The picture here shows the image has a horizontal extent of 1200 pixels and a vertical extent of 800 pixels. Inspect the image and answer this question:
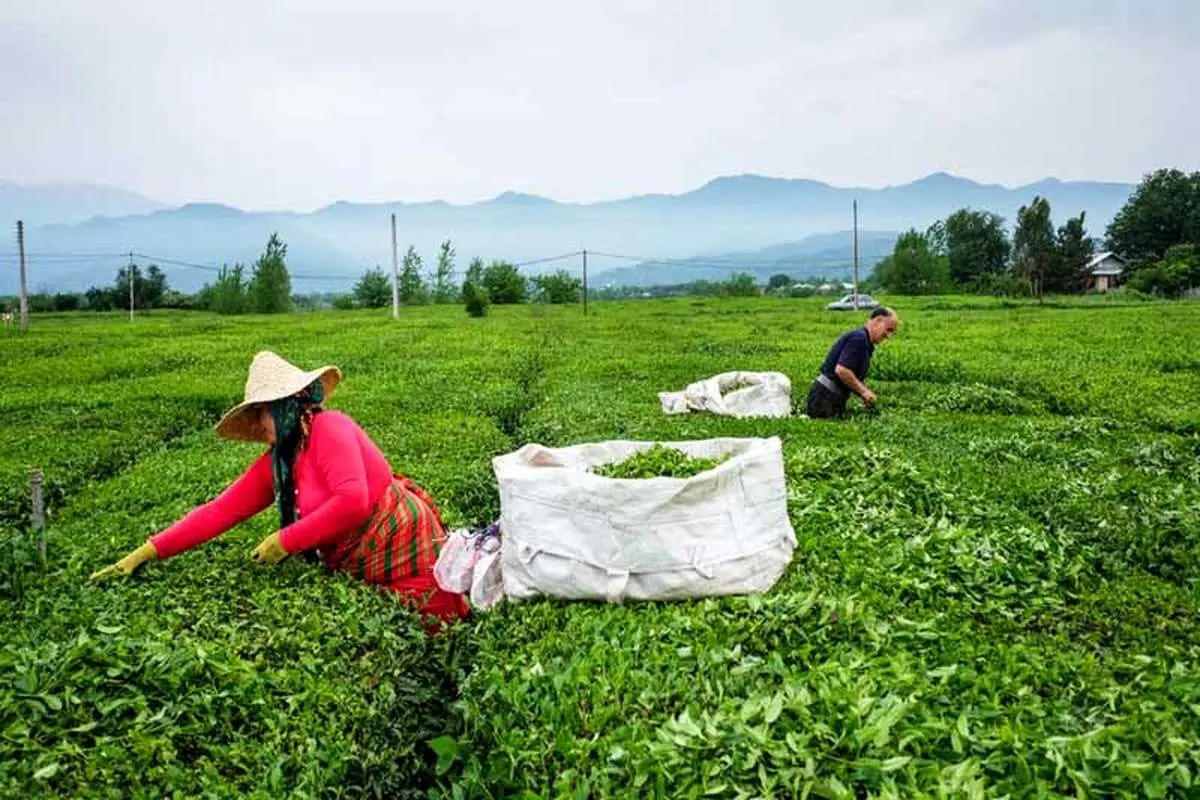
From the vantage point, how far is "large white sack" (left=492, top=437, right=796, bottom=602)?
4262mm

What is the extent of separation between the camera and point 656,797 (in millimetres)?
2926

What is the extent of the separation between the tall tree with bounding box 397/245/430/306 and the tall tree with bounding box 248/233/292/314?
8.59 meters

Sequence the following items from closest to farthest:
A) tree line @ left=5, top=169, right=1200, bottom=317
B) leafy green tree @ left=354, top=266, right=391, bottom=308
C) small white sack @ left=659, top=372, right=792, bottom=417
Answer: small white sack @ left=659, top=372, right=792, bottom=417 → tree line @ left=5, top=169, right=1200, bottom=317 → leafy green tree @ left=354, top=266, right=391, bottom=308

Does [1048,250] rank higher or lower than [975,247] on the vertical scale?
lower

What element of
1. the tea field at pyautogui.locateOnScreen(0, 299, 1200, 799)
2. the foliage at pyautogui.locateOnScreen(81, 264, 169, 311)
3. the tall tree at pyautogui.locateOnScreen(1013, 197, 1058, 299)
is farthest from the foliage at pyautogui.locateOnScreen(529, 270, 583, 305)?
the tea field at pyautogui.locateOnScreen(0, 299, 1200, 799)

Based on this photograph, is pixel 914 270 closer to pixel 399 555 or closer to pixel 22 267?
pixel 22 267

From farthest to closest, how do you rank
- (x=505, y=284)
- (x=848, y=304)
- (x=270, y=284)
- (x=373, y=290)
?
1. (x=373, y=290)
2. (x=270, y=284)
3. (x=505, y=284)
4. (x=848, y=304)

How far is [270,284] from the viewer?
70.3 meters

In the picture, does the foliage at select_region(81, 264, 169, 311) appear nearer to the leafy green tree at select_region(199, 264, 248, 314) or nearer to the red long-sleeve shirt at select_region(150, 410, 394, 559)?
the leafy green tree at select_region(199, 264, 248, 314)

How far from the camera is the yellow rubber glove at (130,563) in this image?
4457mm

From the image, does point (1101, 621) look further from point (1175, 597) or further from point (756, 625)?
point (756, 625)

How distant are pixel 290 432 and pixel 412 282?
82.3 m

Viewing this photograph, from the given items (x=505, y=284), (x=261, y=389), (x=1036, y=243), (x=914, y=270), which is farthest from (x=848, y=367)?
(x=914, y=270)

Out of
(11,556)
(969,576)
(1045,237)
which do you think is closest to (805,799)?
(969,576)
